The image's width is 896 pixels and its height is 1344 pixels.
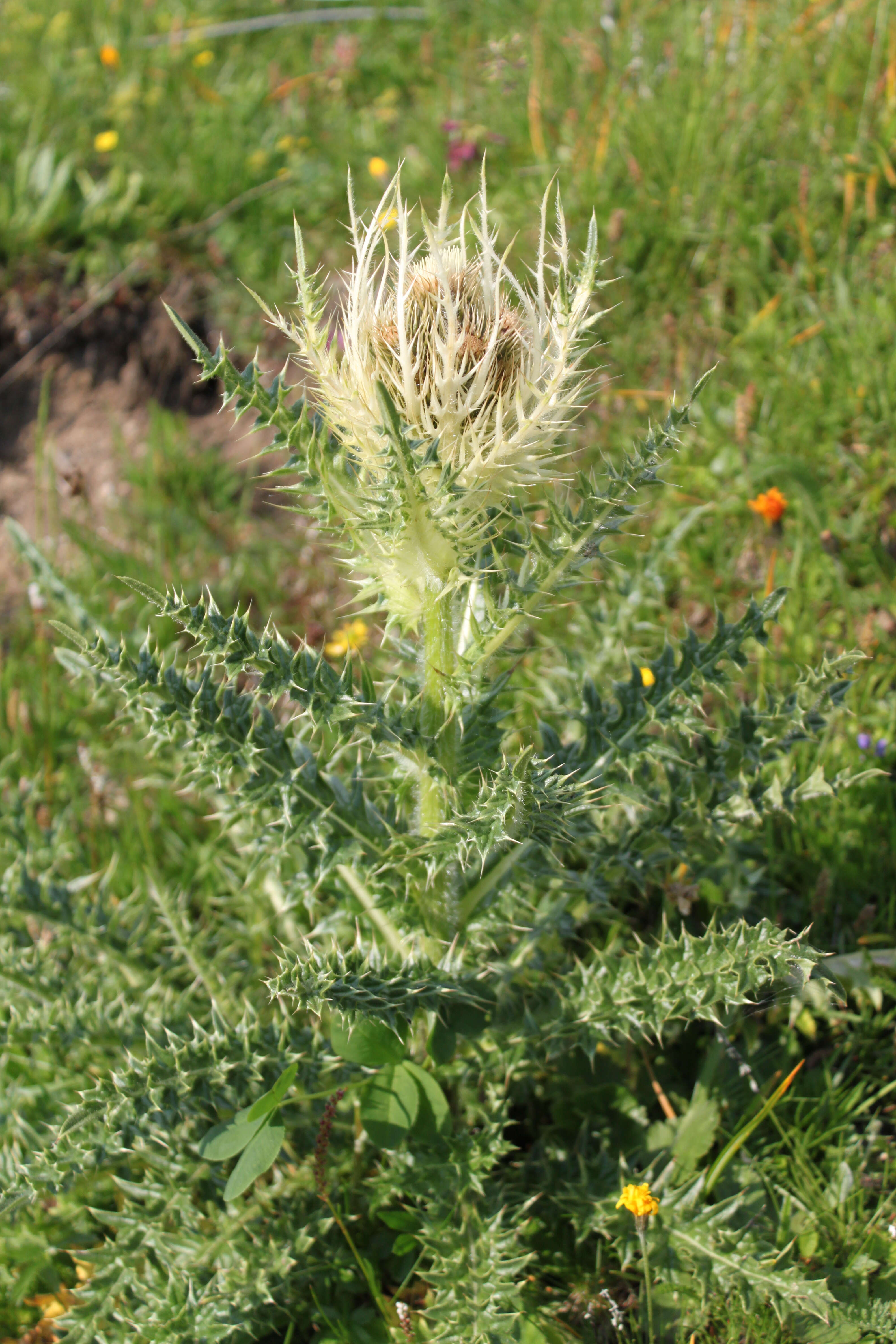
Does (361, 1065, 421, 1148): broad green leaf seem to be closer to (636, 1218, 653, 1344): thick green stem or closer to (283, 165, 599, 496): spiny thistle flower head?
(636, 1218, 653, 1344): thick green stem

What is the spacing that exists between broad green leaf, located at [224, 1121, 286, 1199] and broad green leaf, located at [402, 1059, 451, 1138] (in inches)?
10.4

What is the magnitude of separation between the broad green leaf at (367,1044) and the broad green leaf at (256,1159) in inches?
6.4

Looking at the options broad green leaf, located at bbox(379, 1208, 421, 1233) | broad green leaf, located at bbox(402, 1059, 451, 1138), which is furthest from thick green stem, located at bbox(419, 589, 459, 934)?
broad green leaf, located at bbox(379, 1208, 421, 1233)

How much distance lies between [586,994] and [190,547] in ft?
7.38

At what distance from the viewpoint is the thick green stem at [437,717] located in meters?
1.66

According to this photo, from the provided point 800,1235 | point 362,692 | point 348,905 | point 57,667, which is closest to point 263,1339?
point 348,905

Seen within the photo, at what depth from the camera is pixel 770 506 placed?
2.64 meters

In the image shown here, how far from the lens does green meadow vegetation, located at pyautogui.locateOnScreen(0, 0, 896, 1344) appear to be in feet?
5.39

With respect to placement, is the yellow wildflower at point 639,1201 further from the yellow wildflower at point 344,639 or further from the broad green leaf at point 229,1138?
the yellow wildflower at point 344,639

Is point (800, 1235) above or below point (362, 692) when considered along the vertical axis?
below

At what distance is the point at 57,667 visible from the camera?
10.2ft

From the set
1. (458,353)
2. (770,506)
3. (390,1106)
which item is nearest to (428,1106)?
(390,1106)

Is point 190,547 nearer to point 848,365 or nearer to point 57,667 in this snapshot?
point 57,667

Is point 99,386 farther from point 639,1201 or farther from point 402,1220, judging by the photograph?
point 639,1201
